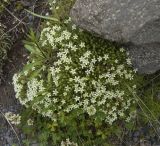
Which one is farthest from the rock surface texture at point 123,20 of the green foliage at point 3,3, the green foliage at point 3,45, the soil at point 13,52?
the green foliage at point 3,3

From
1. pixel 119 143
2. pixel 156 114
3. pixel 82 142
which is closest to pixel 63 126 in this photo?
pixel 82 142

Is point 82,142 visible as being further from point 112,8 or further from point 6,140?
point 112,8

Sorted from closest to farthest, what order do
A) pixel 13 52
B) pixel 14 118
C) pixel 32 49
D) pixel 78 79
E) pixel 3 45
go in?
pixel 78 79
pixel 32 49
pixel 14 118
pixel 3 45
pixel 13 52

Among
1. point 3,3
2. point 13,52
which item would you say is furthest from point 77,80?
point 3,3

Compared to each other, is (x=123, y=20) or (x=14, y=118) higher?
(x=123, y=20)

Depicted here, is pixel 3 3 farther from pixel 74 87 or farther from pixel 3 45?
pixel 74 87

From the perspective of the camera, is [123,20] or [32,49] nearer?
[123,20]
